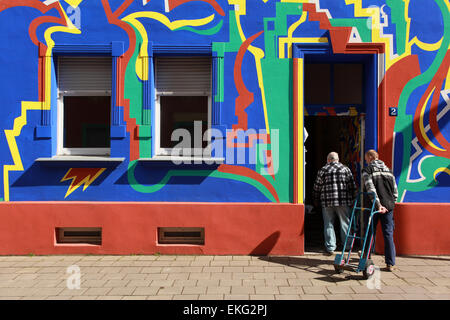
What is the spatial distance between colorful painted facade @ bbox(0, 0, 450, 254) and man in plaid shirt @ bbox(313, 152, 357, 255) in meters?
0.40

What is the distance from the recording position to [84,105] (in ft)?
22.4

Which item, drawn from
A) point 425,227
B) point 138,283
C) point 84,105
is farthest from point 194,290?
point 425,227

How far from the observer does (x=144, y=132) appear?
6.45 m

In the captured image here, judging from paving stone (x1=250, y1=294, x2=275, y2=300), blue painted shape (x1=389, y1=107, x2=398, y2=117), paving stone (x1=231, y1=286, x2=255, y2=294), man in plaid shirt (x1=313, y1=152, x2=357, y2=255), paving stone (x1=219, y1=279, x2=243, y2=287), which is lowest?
paving stone (x1=219, y1=279, x2=243, y2=287)

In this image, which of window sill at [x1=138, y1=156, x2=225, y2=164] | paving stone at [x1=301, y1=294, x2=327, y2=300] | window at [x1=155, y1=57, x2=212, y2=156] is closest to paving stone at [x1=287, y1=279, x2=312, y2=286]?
paving stone at [x1=301, y1=294, x2=327, y2=300]

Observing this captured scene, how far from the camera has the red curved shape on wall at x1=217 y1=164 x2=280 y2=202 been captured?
21.2 ft

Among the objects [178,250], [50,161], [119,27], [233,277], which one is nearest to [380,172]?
[233,277]

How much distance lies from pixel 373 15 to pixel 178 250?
504 centimetres

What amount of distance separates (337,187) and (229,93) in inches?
92.6

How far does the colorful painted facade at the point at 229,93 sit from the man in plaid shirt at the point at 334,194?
0.40 m

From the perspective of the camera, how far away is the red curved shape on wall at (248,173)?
6449mm

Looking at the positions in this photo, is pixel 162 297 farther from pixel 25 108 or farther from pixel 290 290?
pixel 25 108

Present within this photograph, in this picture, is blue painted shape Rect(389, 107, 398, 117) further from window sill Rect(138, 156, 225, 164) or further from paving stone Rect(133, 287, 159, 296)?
paving stone Rect(133, 287, 159, 296)

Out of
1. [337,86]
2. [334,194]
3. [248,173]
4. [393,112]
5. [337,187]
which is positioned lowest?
[334,194]
